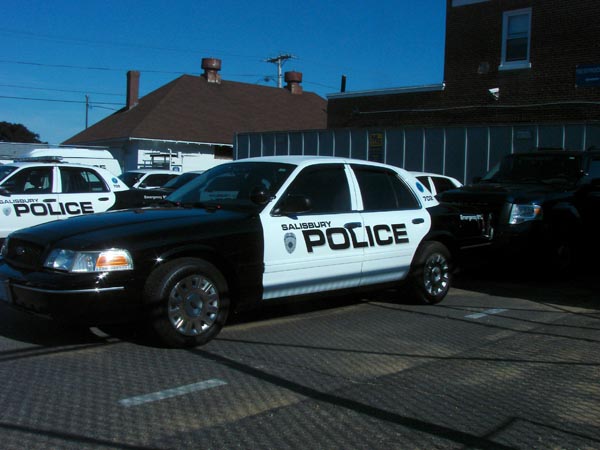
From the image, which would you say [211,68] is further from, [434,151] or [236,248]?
[236,248]

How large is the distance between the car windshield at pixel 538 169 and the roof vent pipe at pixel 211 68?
1029 inches

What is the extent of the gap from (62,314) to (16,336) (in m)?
1.20

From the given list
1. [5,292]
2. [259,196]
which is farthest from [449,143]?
[5,292]

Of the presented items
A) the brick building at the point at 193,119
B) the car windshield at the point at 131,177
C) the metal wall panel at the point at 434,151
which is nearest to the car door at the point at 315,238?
the metal wall panel at the point at 434,151

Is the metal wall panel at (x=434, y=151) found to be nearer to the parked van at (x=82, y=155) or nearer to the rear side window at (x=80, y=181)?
the parked van at (x=82, y=155)

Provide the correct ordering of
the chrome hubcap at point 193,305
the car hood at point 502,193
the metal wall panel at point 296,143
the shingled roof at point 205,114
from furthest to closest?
the shingled roof at point 205,114 < the metal wall panel at point 296,143 < the car hood at point 502,193 < the chrome hubcap at point 193,305

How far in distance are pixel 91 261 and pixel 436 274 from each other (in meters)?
4.24

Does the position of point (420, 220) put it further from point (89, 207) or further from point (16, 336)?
point (89, 207)

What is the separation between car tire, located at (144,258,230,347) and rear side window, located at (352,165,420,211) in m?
2.13

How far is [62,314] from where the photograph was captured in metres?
5.09

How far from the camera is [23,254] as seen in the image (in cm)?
559

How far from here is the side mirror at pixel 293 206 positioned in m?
6.19

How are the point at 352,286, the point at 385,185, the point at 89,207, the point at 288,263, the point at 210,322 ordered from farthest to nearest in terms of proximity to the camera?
the point at 89,207 < the point at 385,185 < the point at 352,286 < the point at 288,263 < the point at 210,322

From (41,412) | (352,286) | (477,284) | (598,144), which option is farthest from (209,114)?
(41,412)
